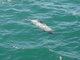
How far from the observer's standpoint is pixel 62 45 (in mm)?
14523

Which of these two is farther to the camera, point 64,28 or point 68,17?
point 68,17

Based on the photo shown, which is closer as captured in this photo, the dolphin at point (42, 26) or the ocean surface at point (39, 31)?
the ocean surface at point (39, 31)

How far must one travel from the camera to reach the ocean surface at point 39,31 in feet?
45.5

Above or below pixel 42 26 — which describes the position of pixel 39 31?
below

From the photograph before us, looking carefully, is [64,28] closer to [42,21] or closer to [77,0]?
[42,21]

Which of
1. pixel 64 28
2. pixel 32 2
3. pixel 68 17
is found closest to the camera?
pixel 64 28

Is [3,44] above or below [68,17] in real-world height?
below

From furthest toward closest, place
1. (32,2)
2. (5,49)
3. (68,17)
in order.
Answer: (32,2) < (68,17) < (5,49)

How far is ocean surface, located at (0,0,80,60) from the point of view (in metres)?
13.9

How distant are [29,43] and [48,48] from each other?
1223 mm

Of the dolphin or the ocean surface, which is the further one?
the dolphin

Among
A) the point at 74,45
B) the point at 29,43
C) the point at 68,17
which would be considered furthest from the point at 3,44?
the point at 68,17

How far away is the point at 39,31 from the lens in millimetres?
15836

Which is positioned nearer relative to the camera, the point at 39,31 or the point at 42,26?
the point at 39,31
